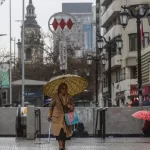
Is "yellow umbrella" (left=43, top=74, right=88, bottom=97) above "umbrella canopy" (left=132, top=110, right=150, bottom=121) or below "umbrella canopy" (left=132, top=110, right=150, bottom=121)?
above

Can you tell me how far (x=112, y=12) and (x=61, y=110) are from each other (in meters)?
56.7

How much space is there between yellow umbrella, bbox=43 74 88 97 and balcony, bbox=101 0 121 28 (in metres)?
53.9

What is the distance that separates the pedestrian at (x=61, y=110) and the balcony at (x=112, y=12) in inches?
2154

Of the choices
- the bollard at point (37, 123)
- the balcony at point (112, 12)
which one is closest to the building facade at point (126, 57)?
the balcony at point (112, 12)

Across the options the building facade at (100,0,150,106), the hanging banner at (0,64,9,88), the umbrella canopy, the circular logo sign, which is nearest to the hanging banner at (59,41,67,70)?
the circular logo sign

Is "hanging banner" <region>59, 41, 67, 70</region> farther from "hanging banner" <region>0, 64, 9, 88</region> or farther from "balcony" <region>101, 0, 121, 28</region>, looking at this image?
"balcony" <region>101, 0, 121, 28</region>

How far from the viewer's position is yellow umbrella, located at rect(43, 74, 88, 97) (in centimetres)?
1595

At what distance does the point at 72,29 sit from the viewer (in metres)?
18.3

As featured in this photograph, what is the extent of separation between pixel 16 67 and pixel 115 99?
3437cm

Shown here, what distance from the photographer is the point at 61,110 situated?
15.7 m

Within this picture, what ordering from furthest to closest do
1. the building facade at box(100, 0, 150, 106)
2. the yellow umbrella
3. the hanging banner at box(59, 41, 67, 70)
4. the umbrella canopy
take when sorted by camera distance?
the building facade at box(100, 0, 150, 106), the umbrella canopy, the hanging banner at box(59, 41, 67, 70), the yellow umbrella

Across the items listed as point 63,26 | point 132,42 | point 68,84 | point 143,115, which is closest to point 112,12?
point 132,42

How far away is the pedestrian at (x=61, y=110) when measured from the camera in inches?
616

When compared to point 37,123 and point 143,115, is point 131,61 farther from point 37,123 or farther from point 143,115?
point 143,115
